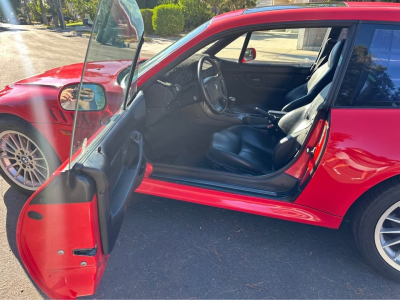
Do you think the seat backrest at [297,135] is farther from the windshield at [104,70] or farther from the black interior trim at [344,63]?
the windshield at [104,70]

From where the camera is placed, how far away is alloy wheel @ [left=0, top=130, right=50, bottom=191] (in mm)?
2453

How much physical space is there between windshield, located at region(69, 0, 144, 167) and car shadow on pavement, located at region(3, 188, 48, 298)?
1.03 m

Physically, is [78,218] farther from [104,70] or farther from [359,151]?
[359,151]

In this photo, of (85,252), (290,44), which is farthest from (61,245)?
(290,44)

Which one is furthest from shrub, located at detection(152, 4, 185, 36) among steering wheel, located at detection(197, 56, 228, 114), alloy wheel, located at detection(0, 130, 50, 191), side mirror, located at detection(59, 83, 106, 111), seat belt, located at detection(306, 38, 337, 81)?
side mirror, located at detection(59, 83, 106, 111)

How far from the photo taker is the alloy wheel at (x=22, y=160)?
245 cm

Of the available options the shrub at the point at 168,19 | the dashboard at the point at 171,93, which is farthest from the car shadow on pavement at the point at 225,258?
the shrub at the point at 168,19

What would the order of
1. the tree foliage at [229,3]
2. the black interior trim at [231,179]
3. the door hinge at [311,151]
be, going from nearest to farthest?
the door hinge at [311,151] < the black interior trim at [231,179] < the tree foliage at [229,3]

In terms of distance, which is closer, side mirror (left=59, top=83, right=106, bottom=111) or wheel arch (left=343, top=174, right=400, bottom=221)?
side mirror (left=59, top=83, right=106, bottom=111)

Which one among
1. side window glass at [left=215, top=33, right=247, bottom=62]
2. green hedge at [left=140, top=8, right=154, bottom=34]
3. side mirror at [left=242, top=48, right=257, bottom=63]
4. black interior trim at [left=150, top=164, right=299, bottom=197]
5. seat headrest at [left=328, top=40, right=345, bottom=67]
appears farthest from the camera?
green hedge at [left=140, top=8, right=154, bottom=34]

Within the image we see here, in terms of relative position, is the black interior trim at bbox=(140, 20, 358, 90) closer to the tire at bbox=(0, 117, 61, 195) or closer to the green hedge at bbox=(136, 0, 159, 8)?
the tire at bbox=(0, 117, 61, 195)

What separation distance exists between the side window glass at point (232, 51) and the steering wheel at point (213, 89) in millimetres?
685

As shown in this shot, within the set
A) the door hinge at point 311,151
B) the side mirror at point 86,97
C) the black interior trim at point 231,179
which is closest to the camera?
the side mirror at point 86,97

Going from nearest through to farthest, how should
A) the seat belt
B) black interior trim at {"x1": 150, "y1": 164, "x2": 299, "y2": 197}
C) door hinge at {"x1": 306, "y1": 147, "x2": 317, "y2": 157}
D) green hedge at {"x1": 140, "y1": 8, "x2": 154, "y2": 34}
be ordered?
door hinge at {"x1": 306, "y1": 147, "x2": 317, "y2": 157} → black interior trim at {"x1": 150, "y1": 164, "x2": 299, "y2": 197} → the seat belt → green hedge at {"x1": 140, "y1": 8, "x2": 154, "y2": 34}
